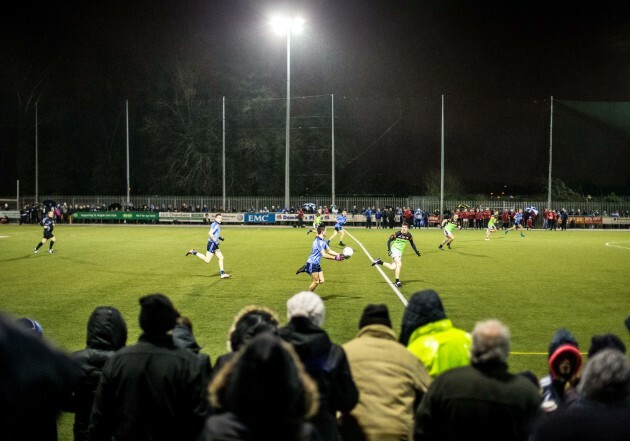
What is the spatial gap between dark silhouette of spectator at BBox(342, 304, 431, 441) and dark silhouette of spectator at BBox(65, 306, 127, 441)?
208 centimetres

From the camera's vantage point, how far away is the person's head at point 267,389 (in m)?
2.37

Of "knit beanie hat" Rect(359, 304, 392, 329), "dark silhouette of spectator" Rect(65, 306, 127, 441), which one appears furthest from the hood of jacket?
"knit beanie hat" Rect(359, 304, 392, 329)

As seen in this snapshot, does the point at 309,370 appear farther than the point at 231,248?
No

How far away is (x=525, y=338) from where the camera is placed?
10.1 meters

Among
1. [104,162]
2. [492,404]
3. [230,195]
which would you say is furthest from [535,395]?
[104,162]

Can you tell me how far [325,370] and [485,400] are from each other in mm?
988

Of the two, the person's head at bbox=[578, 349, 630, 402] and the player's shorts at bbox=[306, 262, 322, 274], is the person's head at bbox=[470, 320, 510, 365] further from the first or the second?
the player's shorts at bbox=[306, 262, 322, 274]

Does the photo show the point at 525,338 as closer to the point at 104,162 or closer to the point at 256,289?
the point at 256,289

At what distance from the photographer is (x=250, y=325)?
4.30m

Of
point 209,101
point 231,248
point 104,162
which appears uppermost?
point 209,101

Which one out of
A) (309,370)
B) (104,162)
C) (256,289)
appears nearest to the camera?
(309,370)

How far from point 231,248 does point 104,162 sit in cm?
4759

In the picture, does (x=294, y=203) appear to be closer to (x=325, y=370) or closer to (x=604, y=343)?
(x=604, y=343)

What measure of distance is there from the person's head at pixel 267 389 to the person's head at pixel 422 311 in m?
2.41
